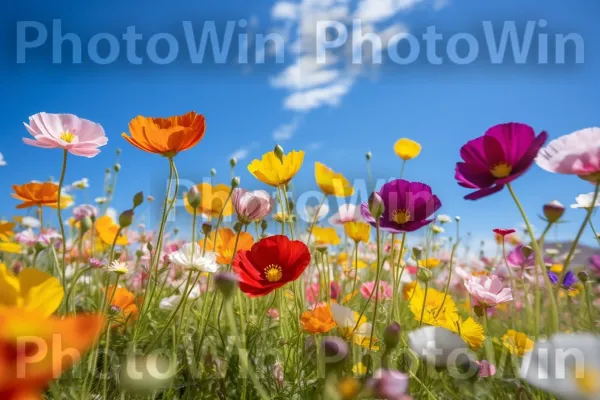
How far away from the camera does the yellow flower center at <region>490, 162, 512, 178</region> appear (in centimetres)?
72

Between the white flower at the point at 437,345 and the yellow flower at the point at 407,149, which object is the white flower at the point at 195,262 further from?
the yellow flower at the point at 407,149

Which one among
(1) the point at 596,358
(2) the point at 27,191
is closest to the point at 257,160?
(2) the point at 27,191

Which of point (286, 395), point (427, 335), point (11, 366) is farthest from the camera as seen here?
point (286, 395)

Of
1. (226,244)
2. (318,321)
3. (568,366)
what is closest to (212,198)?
(226,244)

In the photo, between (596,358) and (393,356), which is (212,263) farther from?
(596,358)

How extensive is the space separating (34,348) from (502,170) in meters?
0.68

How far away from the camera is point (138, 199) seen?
918 millimetres

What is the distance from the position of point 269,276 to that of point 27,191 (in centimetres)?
75

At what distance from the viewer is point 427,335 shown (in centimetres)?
57

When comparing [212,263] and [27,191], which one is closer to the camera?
[212,263]

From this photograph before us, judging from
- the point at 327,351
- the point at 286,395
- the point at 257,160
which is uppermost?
the point at 257,160

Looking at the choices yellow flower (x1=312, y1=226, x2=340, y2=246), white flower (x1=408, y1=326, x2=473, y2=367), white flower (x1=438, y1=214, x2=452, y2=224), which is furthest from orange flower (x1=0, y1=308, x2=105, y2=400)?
white flower (x1=438, y1=214, x2=452, y2=224)

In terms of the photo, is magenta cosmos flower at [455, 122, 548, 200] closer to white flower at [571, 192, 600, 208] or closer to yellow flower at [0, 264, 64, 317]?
white flower at [571, 192, 600, 208]

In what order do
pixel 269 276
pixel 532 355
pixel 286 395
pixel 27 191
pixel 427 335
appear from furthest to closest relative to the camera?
pixel 27 191 < pixel 269 276 < pixel 286 395 < pixel 427 335 < pixel 532 355
